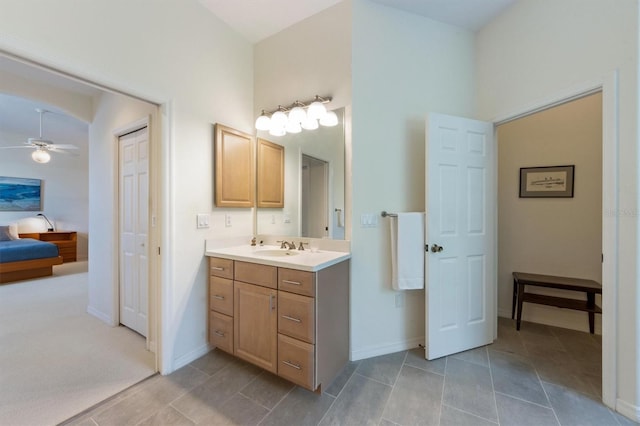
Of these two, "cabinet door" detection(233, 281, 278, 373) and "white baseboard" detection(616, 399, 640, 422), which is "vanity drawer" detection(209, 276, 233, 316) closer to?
"cabinet door" detection(233, 281, 278, 373)

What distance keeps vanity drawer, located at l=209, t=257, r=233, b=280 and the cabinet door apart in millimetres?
112

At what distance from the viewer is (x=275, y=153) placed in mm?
2502

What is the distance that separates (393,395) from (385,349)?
493 millimetres

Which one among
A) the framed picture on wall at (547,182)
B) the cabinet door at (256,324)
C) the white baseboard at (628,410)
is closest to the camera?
the white baseboard at (628,410)

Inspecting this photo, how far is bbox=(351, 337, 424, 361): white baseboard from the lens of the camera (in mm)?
2039

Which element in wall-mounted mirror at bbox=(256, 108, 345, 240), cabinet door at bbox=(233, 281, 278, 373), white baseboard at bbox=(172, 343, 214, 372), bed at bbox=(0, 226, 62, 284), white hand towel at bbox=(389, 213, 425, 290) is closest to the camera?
cabinet door at bbox=(233, 281, 278, 373)

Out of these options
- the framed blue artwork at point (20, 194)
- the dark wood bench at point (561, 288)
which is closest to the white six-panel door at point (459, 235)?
the dark wood bench at point (561, 288)

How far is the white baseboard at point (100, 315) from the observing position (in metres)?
2.66

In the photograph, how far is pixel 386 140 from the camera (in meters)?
2.13

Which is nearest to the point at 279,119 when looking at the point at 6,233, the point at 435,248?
the point at 435,248

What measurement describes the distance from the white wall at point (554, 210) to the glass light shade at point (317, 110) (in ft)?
7.31

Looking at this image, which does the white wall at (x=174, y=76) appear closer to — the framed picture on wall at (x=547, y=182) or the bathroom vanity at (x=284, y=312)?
the bathroom vanity at (x=284, y=312)

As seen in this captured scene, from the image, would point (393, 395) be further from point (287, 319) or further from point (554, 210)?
point (554, 210)

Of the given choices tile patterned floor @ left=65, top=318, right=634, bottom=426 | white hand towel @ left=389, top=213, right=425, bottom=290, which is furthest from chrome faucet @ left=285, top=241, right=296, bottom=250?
tile patterned floor @ left=65, top=318, right=634, bottom=426
